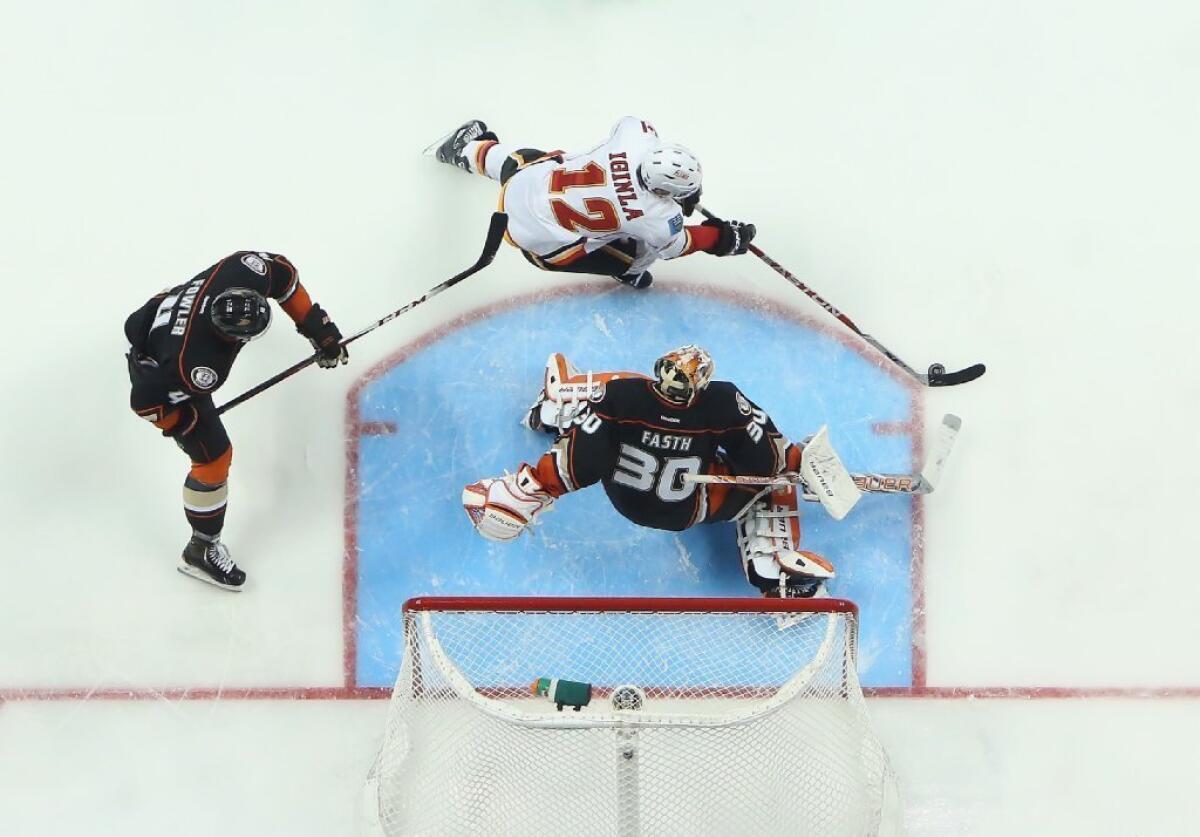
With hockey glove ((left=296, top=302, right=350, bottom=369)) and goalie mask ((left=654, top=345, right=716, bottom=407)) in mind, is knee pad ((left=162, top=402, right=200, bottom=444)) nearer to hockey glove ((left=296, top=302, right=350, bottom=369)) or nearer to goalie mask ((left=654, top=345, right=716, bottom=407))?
hockey glove ((left=296, top=302, right=350, bottom=369))

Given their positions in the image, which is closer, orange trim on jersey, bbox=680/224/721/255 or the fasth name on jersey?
the fasth name on jersey

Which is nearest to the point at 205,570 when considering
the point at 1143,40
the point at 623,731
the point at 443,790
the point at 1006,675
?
the point at 443,790

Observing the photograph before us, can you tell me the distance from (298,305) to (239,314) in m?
0.47

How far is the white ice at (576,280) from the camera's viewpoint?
512 centimetres

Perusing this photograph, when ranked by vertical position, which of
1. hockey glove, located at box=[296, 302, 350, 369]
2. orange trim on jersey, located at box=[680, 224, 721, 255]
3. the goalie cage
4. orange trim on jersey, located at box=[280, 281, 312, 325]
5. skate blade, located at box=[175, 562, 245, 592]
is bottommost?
the goalie cage

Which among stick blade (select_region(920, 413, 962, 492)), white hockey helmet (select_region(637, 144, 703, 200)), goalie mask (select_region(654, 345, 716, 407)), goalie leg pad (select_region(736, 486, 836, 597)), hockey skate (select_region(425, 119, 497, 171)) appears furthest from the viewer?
hockey skate (select_region(425, 119, 497, 171))

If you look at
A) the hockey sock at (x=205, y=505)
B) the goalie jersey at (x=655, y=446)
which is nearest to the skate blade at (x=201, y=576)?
the hockey sock at (x=205, y=505)

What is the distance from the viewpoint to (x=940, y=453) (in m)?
5.11

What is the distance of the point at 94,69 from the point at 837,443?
359cm

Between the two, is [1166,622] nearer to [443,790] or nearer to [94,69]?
[443,790]

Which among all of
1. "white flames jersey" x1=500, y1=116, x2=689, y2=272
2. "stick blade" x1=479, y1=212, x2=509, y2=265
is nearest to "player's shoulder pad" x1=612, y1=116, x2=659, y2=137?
"white flames jersey" x1=500, y1=116, x2=689, y2=272

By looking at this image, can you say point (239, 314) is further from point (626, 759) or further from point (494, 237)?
Result: point (626, 759)

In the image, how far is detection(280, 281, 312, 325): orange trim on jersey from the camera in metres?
4.72

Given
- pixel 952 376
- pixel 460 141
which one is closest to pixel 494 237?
pixel 460 141
